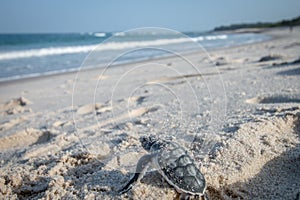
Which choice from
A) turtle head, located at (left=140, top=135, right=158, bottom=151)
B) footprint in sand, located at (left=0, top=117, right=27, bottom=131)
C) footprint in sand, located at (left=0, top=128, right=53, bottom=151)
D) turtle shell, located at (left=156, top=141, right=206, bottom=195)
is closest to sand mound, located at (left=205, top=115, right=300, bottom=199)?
turtle shell, located at (left=156, top=141, right=206, bottom=195)

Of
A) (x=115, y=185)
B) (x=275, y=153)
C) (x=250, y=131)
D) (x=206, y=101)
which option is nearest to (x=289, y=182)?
(x=275, y=153)

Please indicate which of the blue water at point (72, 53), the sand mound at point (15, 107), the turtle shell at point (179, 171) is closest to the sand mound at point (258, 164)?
the turtle shell at point (179, 171)

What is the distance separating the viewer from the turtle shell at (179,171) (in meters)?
1.91

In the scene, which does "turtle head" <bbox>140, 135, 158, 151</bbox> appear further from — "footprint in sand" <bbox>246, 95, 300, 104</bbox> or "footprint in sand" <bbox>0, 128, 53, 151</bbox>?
"footprint in sand" <bbox>246, 95, 300, 104</bbox>

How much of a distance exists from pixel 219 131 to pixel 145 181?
3.87ft

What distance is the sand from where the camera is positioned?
2.22 m

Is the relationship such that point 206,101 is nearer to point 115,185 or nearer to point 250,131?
point 250,131

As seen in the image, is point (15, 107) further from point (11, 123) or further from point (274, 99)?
point (274, 99)

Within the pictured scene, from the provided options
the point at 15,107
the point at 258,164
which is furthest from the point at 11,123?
the point at 258,164

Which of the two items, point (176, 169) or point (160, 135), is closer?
point (176, 169)

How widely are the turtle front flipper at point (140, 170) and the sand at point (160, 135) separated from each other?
42 mm

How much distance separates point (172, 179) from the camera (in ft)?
6.40

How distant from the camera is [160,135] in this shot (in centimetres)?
269

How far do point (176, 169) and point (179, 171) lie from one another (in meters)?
0.02
